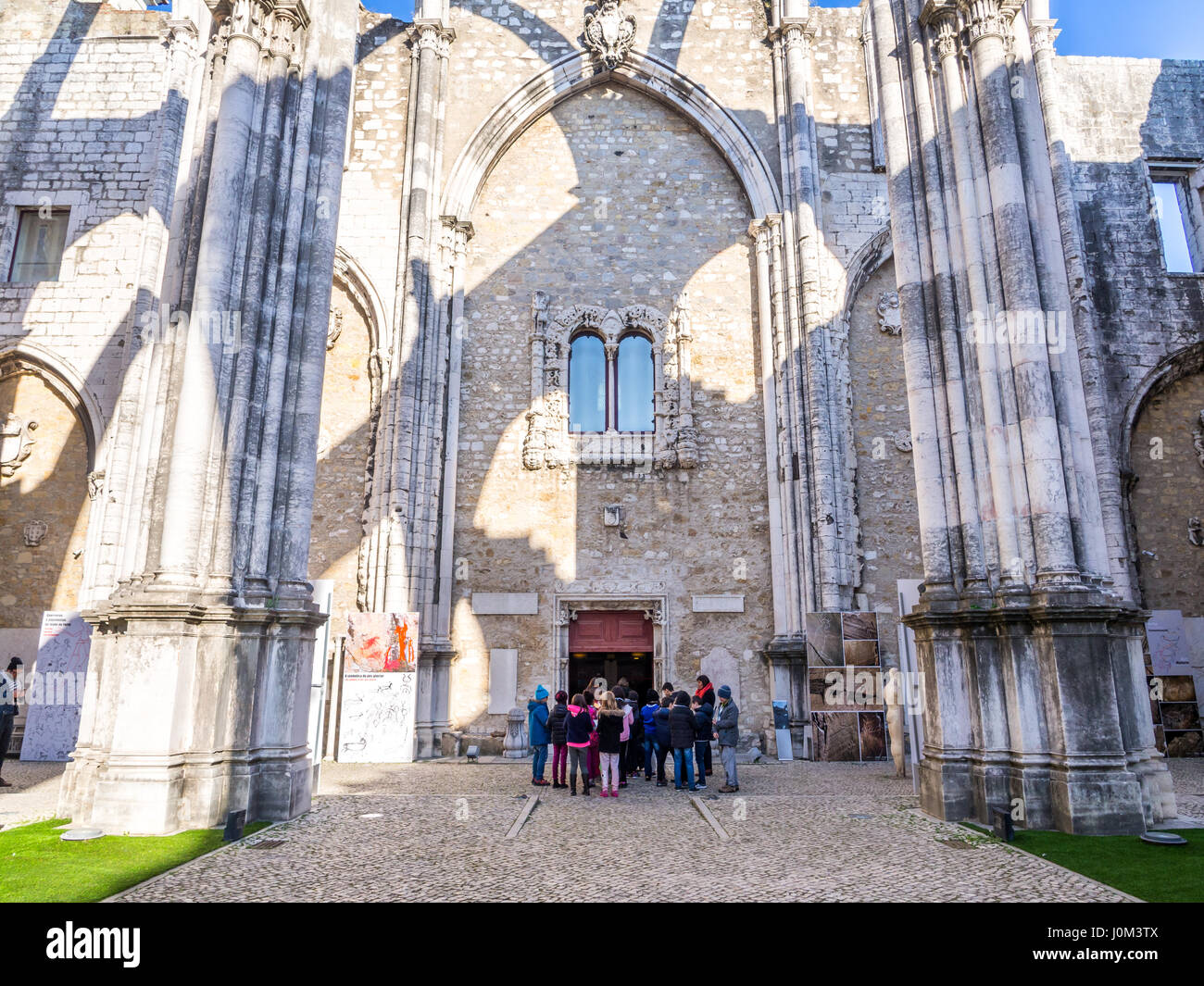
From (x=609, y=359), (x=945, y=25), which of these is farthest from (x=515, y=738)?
(x=945, y=25)

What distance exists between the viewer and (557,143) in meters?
15.9

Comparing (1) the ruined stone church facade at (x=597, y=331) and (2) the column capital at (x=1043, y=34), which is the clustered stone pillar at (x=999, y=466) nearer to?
(1) the ruined stone church facade at (x=597, y=331)

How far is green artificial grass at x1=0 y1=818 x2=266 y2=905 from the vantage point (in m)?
4.58

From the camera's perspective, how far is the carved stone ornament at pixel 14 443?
14102mm

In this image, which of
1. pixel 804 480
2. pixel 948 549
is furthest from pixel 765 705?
pixel 948 549

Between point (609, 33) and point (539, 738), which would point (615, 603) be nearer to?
point (539, 738)

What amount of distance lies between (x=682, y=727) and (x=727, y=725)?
1.91ft

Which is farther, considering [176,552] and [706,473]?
[706,473]

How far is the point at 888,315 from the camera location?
49.3 ft

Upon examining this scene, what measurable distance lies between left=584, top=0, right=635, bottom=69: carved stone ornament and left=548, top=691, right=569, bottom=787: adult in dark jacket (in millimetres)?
12647

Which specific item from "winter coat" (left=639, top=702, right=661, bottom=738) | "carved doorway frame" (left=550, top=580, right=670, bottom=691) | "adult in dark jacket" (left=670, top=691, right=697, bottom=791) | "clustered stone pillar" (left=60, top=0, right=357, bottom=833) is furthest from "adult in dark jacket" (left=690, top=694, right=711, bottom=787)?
"clustered stone pillar" (left=60, top=0, right=357, bottom=833)
